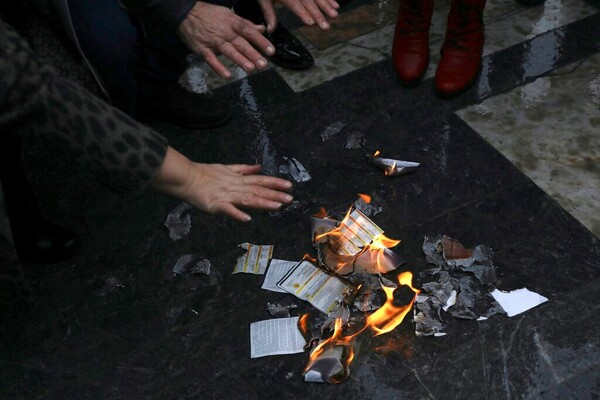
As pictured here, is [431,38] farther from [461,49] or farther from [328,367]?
[328,367]

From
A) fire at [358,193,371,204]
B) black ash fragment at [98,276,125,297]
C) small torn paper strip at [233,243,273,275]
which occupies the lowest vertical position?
black ash fragment at [98,276,125,297]

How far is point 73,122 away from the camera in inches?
58.0

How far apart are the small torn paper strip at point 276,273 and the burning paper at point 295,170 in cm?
45

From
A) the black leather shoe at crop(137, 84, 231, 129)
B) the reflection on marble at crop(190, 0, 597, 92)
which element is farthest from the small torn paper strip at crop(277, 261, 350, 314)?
the reflection on marble at crop(190, 0, 597, 92)

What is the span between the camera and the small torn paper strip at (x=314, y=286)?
215cm

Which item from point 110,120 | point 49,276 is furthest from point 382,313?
point 49,276

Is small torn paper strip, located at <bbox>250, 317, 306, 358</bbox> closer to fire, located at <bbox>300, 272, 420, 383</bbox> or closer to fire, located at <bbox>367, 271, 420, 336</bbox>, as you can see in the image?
fire, located at <bbox>300, 272, 420, 383</bbox>

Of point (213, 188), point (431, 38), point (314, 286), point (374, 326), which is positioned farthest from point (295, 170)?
point (431, 38)

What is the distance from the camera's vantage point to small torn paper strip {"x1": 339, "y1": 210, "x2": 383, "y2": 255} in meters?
2.30

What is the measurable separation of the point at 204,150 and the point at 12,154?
0.90 m

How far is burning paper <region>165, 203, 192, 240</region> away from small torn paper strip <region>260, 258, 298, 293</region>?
41cm

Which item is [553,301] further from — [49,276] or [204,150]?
[49,276]

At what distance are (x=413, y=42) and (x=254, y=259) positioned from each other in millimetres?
1405

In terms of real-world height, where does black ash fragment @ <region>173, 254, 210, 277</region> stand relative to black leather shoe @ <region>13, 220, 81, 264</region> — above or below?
below
